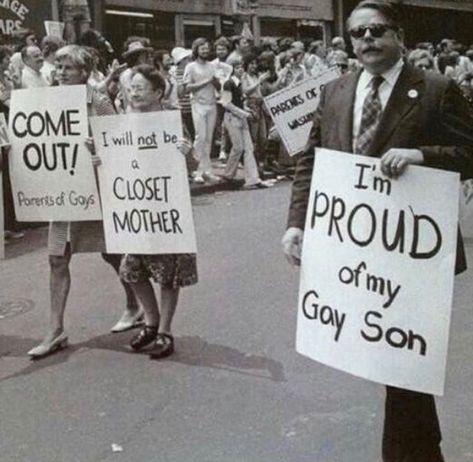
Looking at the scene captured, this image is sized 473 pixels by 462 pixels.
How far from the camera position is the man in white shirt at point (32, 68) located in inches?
466

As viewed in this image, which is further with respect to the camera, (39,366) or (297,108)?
(297,108)

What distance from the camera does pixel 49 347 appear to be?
20.3 ft

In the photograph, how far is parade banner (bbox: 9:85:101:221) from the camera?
6.08 m

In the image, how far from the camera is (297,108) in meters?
11.5

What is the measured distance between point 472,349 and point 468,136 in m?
2.51

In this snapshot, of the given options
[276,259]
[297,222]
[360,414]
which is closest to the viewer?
[297,222]

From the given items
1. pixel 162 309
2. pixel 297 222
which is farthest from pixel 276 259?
pixel 297 222

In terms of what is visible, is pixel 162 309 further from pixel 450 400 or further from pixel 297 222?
pixel 297 222

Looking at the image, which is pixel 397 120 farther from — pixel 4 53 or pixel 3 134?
pixel 4 53

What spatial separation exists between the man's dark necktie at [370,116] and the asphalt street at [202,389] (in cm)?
141

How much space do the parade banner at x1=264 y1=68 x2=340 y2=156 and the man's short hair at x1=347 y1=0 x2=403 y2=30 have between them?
25.1 ft

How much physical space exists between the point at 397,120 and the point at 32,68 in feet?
29.3

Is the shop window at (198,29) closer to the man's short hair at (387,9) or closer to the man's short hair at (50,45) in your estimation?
the man's short hair at (50,45)

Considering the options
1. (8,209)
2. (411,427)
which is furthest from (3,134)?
(8,209)
